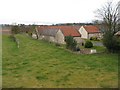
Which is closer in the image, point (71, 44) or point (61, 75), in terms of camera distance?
point (61, 75)

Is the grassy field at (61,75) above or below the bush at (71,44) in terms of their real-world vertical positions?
below

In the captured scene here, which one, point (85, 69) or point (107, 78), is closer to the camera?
point (107, 78)

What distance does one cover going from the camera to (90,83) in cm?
1281

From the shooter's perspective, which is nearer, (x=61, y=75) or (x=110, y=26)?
(x=61, y=75)

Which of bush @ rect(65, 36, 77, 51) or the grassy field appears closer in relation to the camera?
the grassy field

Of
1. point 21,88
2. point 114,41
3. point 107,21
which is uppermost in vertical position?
point 107,21

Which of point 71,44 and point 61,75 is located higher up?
point 71,44

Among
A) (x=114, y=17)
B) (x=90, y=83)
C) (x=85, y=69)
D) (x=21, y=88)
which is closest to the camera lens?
(x=21, y=88)

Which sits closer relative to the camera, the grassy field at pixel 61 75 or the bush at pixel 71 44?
the grassy field at pixel 61 75

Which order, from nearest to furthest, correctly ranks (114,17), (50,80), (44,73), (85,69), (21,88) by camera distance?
(21,88) → (50,80) → (44,73) → (85,69) → (114,17)

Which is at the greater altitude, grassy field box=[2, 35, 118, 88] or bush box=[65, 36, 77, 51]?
bush box=[65, 36, 77, 51]

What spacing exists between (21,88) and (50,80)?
96.8 inches

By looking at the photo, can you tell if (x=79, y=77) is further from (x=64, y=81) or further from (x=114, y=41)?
(x=114, y=41)

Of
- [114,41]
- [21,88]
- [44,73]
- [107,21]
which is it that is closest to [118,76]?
[44,73]
